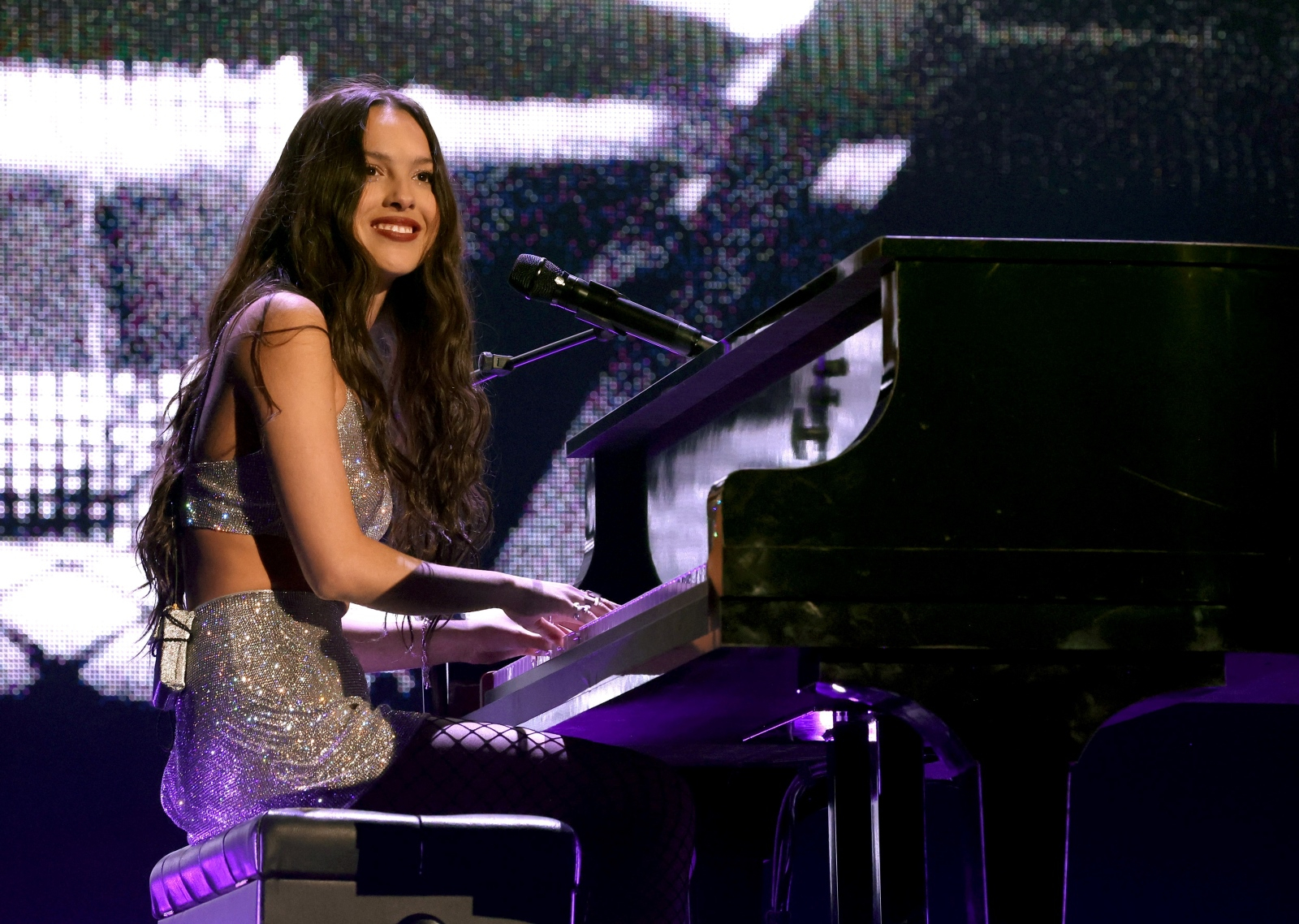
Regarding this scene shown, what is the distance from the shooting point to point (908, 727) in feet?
5.98

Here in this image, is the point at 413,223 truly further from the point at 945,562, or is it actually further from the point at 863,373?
the point at 945,562

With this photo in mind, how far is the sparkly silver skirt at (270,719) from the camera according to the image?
1.80m

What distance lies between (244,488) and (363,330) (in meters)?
0.26

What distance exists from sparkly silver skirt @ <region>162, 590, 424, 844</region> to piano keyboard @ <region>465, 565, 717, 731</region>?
0.22m

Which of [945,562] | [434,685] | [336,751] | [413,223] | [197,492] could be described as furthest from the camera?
[434,685]

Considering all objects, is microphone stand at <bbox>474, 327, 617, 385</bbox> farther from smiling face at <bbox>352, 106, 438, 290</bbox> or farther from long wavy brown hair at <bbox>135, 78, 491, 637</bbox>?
smiling face at <bbox>352, 106, 438, 290</bbox>

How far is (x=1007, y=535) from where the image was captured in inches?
61.3

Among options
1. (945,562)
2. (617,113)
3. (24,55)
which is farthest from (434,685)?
(24,55)

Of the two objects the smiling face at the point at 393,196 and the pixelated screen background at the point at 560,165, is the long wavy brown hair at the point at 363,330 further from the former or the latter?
the pixelated screen background at the point at 560,165

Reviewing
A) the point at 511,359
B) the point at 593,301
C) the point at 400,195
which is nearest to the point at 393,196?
the point at 400,195

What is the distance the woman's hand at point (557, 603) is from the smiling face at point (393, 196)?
20.5 inches

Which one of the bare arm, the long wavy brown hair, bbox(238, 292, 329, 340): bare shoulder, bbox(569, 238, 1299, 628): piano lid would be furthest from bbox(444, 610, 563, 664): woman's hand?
bbox(569, 238, 1299, 628): piano lid

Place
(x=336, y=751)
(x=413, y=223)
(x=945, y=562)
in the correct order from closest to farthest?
(x=945, y=562) < (x=336, y=751) < (x=413, y=223)

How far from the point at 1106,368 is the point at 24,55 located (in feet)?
A: 10.5
